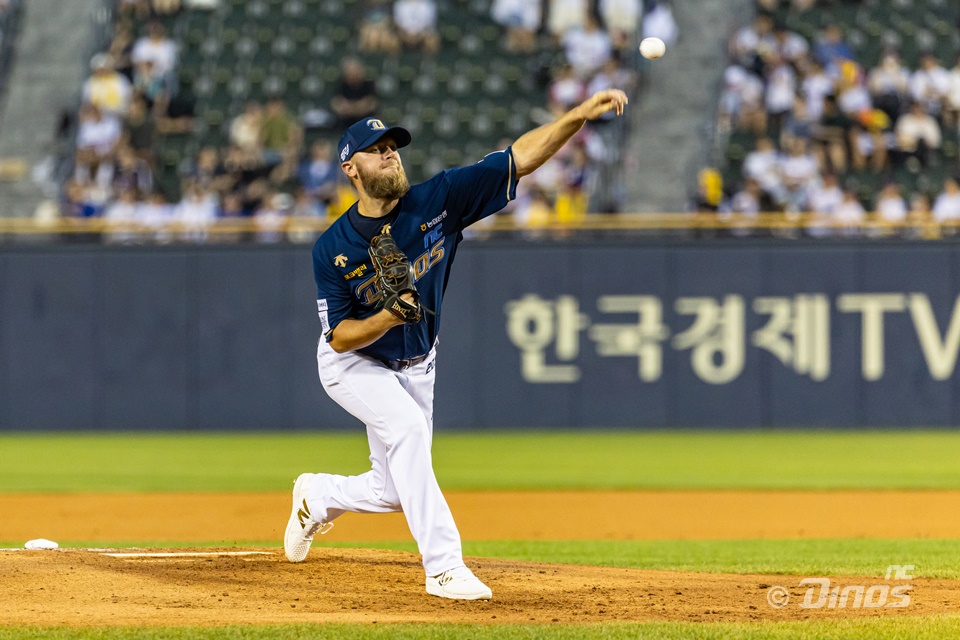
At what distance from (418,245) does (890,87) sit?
13.0 metres

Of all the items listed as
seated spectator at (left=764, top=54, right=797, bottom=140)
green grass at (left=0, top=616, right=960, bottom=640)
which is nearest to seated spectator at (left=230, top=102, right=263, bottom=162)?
seated spectator at (left=764, top=54, right=797, bottom=140)

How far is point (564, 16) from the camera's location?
63.4 ft

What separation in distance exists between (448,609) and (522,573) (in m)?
1.01

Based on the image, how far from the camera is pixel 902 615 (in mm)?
5629

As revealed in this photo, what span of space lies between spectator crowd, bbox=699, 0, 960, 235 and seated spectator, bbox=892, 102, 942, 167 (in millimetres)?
12

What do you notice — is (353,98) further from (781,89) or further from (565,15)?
(781,89)

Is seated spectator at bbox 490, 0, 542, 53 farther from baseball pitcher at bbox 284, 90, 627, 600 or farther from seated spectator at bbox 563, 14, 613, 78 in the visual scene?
baseball pitcher at bbox 284, 90, 627, 600

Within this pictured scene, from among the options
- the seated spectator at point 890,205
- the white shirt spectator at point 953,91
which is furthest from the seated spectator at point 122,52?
the white shirt spectator at point 953,91

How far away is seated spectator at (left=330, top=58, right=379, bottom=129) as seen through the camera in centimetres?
1853

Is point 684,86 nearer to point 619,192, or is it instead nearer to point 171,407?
point 619,192

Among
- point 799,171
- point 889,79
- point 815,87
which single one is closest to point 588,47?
point 815,87

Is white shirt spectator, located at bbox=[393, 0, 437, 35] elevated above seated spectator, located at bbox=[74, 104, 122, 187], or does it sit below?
above

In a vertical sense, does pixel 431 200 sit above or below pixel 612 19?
below

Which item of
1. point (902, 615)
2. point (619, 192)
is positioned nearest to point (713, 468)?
point (619, 192)
